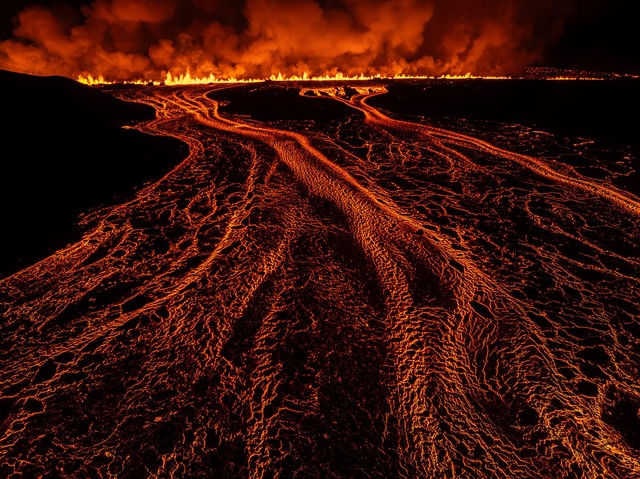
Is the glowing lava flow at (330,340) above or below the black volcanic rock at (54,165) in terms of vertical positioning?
below

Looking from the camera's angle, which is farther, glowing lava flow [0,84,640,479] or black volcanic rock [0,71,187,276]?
black volcanic rock [0,71,187,276]

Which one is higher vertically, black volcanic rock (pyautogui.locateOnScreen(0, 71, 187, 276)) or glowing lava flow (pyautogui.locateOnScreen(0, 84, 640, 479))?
black volcanic rock (pyautogui.locateOnScreen(0, 71, 187, 276))

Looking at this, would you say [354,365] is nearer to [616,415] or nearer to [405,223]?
[616,415]

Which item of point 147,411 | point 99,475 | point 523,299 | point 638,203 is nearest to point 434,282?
point 523,299

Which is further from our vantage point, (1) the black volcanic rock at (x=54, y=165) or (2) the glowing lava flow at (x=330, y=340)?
(1) the black volcanic rock at (x=54, y=165)

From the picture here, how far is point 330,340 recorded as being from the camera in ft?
5.97

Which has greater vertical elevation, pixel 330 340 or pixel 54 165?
pixel 54 165

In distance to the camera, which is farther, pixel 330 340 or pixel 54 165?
pixel 54 165

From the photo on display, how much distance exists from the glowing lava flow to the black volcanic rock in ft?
1.03

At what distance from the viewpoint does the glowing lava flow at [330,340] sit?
1.34 m

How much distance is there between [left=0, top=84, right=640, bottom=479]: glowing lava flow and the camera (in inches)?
52.6

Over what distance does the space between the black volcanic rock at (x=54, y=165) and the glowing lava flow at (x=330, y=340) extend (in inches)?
12.4

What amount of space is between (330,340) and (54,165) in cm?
403

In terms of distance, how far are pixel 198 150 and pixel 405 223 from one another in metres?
3.79
